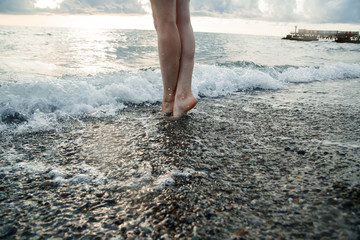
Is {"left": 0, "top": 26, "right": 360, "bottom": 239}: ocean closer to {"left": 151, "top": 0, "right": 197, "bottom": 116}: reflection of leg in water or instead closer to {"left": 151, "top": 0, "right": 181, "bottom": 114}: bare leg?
{"left": 151, "top": 0, "right": 197, "bottom": 116}: reflection of leg in water

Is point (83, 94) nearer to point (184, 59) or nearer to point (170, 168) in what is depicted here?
point (184, 59)

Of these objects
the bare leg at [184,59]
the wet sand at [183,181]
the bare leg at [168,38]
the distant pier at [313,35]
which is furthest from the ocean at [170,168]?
the distant pier at [313,35]

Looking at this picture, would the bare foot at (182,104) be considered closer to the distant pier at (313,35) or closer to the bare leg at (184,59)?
the bare leg at (184,59)

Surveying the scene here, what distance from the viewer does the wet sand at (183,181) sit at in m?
0.71

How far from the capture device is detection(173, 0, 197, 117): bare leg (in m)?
1.80

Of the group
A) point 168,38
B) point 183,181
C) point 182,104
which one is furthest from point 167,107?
point 183,181

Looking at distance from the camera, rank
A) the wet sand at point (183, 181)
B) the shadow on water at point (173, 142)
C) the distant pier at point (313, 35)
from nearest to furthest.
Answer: the wet sand at point (183, 181)
the shadow on water at point (173, 142)
the distant pier at point (313, 35)

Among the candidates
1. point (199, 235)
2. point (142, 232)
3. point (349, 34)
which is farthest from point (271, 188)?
point (349, 34)

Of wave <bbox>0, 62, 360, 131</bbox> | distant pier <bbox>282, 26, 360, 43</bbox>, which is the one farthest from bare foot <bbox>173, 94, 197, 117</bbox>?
distant pier <bbox>282, 26, 360, 43</bbox>

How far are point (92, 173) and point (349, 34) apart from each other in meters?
62.0

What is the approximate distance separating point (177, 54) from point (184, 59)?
88 mm

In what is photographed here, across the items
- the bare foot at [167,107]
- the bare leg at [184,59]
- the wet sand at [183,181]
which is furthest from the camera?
the bare foot at [167,107]

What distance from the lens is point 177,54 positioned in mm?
1742

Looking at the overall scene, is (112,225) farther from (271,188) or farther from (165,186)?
(271,188)
